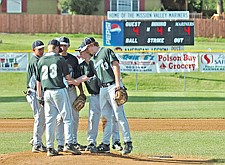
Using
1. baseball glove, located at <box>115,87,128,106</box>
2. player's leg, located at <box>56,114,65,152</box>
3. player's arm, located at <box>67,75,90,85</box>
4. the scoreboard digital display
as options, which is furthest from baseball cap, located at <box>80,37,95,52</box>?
the scoreboard digital display

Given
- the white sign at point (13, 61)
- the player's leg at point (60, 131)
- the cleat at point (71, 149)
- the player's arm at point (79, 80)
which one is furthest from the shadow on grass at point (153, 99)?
the cleat at point (71, 149)

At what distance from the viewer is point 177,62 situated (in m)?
28.9

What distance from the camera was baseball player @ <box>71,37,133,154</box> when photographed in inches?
430

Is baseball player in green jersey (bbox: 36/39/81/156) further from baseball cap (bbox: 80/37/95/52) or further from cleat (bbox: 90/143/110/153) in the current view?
baseball cap (bbox: 80/37/95/52)

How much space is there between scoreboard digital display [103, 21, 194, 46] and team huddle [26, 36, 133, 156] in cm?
1697

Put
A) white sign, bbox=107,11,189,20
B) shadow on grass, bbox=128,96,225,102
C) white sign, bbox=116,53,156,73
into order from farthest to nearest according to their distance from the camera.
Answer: white sign, bbox=107,11,189,20, white sign, bbox=116,53,156,73, shadow on grass, bbox=128,96,225,102

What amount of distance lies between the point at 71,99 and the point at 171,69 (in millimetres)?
17667

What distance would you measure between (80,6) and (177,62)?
22633 millimetres

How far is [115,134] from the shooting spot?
11695 millimetres

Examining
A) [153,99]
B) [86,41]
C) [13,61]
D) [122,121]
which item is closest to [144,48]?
[153,99]

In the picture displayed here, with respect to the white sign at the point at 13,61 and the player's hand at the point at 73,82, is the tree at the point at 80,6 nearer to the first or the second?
the white sign at the point at 13,61

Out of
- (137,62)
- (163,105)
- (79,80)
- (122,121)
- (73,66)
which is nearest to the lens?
(122,121)

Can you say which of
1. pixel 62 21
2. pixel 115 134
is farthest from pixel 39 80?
pixel 62 21

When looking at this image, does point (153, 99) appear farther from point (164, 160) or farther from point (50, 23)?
point (50, 23)
